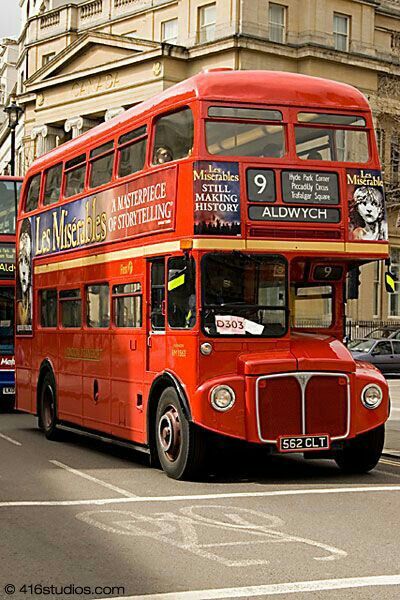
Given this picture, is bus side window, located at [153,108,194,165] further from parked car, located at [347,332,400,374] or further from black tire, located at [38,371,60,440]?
parked car, located at [347,332,400,374]

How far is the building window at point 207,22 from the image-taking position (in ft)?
185

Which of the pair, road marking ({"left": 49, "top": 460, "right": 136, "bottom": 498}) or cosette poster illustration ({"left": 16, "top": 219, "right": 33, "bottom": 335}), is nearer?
road marking ({"left": 49, "top": 460, "right": 136, "bottom": 498})

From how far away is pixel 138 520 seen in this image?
10.2m

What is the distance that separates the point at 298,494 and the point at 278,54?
45.8m

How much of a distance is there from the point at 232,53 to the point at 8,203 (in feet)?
105

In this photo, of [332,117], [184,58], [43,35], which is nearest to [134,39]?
[184,58]

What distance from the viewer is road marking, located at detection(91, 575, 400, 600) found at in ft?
23.8

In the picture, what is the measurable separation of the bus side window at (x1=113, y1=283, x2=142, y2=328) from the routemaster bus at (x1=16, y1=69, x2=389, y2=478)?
0.14 ft

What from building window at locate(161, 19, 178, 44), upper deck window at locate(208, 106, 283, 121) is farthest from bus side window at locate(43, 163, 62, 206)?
building window at locate(161, 19, 178, 44)

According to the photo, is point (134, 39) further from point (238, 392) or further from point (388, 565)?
point (388, 565)

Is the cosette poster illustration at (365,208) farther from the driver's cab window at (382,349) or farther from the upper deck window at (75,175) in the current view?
the driver's cab window at (382,349)

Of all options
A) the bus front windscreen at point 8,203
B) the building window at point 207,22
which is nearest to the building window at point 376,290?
the building window at point 207,22

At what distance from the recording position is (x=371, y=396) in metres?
13.1

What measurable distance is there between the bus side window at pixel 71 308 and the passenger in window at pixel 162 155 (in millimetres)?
3633
